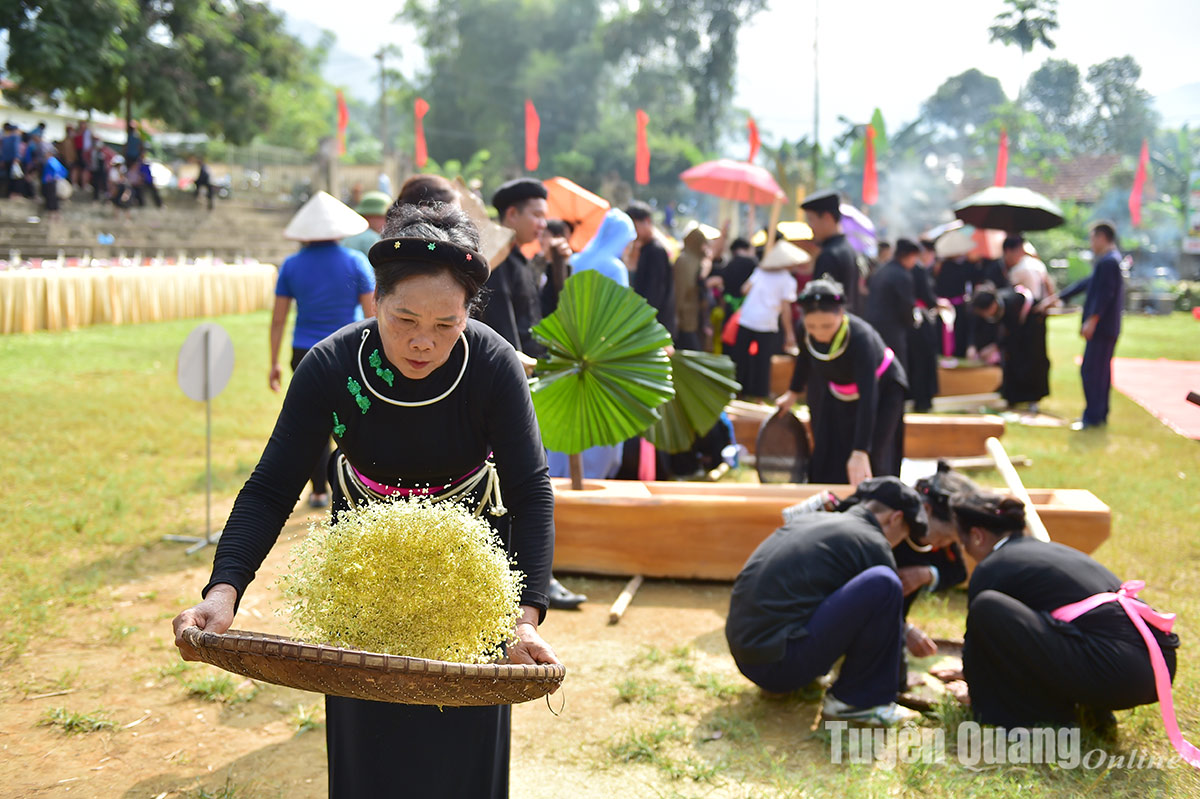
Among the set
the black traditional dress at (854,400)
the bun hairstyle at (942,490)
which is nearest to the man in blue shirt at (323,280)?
the black traditional dress at (854,400)

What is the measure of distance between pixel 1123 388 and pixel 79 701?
1199 cm

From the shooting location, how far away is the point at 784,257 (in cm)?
944

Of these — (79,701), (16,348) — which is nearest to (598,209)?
(79,701)

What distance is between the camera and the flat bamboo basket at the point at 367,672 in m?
Answer: 1.70

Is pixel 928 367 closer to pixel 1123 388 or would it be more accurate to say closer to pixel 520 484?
pixel 1123 388

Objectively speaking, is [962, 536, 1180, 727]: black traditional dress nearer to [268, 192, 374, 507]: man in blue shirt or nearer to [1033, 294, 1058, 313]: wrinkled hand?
[268, 192, 374, 507]: man in blue shirt

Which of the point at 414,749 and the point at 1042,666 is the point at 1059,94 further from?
the point at 414,749

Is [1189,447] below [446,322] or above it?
below

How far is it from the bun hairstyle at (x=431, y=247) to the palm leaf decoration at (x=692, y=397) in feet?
11.0

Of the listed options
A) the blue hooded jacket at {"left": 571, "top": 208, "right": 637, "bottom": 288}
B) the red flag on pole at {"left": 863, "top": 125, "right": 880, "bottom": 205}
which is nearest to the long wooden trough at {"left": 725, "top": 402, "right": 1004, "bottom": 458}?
the blue hooded jacket at {"left": 571, "top": 208, "right": 637, "bottom": 288}

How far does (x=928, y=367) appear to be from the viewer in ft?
33.1

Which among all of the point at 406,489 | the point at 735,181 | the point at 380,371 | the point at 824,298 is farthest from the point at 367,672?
the point at 735,181

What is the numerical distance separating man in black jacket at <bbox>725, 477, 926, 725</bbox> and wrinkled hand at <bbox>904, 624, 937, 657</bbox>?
0.42 meters

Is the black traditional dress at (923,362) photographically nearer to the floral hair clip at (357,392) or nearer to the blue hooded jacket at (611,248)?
the blue hooded jacket at (611,248)
